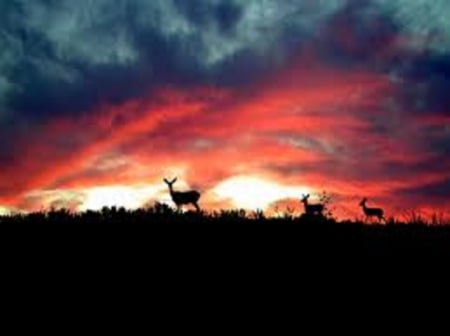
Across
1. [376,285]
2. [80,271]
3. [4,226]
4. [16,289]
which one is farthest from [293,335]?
[4,226]

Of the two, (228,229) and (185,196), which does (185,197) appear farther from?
(228,229)

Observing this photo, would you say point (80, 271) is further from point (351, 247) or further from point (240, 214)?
point (351, 247)

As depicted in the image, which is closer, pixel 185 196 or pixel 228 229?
pixel 228 229

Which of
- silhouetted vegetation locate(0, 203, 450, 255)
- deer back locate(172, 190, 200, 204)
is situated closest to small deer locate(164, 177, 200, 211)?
deer back locate(172, 190, 200, 204)

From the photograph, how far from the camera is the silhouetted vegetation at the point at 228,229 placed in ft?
53.2

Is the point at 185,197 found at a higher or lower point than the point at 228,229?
higher

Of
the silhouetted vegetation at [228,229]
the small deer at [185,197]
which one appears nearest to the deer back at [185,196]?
the small deer at [185,197]

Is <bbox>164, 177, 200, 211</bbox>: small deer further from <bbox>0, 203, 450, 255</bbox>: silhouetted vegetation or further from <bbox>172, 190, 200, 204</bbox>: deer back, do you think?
<bbox>0, 203, 450, 255</bbox>: silhouetted vegetation

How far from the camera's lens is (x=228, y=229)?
1675cm

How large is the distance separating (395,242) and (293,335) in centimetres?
533

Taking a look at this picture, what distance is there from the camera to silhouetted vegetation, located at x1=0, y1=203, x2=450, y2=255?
16.2 m

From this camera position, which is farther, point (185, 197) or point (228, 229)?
point (185, 197)

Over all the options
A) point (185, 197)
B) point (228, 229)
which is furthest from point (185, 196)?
point (228, 229)

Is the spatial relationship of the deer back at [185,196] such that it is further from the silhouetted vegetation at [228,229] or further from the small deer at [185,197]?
the silhouetted vegetation at [228,229]
